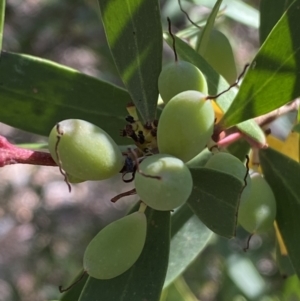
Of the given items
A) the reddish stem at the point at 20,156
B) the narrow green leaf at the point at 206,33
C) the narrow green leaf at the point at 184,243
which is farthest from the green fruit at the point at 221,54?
the reddish stem at the point at 20,156

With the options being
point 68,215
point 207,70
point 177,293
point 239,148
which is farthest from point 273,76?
point 68,215

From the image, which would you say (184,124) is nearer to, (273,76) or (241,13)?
(273,76)

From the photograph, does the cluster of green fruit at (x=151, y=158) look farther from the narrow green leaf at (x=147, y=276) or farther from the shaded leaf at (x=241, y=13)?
the shaded leaf at (x=241, y=13)

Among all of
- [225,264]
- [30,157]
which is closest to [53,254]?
[225,264]

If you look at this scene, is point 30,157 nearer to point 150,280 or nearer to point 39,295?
point 150,280

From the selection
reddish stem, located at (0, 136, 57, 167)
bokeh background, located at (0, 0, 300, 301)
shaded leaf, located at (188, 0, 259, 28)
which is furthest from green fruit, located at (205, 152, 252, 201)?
bokeh background, located at (0, 0, 300, 301)

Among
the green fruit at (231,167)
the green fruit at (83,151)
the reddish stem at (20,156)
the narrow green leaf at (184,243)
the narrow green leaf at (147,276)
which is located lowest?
the narrow green leaf at (184,243)

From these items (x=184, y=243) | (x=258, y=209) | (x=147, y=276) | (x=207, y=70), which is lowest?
(x=184, y=243)
